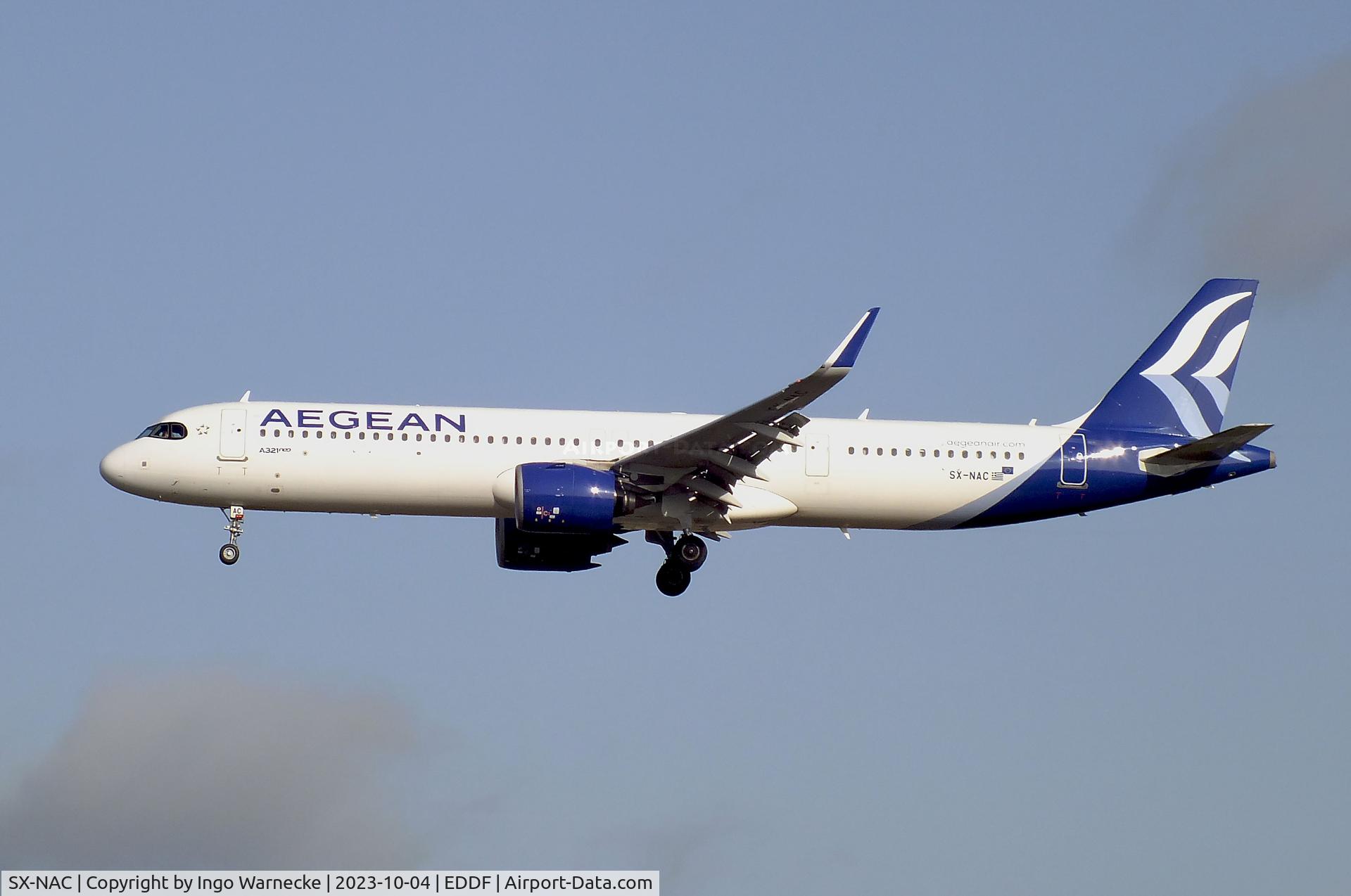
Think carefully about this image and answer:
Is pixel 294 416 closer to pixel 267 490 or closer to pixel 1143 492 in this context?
pixel 267 490

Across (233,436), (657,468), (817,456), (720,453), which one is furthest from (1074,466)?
(233,436)

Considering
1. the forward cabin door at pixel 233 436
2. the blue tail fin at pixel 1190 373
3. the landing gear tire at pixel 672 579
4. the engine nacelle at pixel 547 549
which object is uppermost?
the blue tail fin at pixel 1190 373

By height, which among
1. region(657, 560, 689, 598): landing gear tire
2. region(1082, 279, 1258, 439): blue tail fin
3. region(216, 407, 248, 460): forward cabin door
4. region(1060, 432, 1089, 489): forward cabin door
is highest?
region(1082, 279, 1258, 439): blue tail fin

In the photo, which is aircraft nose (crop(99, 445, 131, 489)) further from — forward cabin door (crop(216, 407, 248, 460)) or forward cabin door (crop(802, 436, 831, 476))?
forward cabin door (crop(802, 436, 831, 476))

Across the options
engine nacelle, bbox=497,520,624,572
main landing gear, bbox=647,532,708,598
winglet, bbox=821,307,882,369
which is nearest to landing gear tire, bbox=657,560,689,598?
main landing gear, bbox=647,532,708,598

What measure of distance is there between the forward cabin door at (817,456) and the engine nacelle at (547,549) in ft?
19.5

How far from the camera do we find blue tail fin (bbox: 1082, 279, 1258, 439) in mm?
49844

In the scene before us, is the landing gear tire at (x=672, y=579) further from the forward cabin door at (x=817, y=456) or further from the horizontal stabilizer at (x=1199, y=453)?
the horizontal stabilizer at (x=1199, y=453)

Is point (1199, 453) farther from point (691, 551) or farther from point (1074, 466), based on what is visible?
point (691, 551)

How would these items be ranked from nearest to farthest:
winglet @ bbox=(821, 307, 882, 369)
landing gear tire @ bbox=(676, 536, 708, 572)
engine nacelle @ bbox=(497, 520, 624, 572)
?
winglet @ bbox=(821, 307, 882, 369)
landing gear tire @ bbox=(676, 536, 708, 572)
engine nacelle @ bbox=(497, 520, 624, 572)

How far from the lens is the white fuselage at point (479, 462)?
4497 cm

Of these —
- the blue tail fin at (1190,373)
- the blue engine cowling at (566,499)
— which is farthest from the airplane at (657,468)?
the blue tail fin at (1190,373)

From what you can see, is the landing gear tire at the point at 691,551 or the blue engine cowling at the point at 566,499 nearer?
the blue engine cowling at the point at 566,499

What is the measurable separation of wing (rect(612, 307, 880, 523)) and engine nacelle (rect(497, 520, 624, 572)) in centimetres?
486
